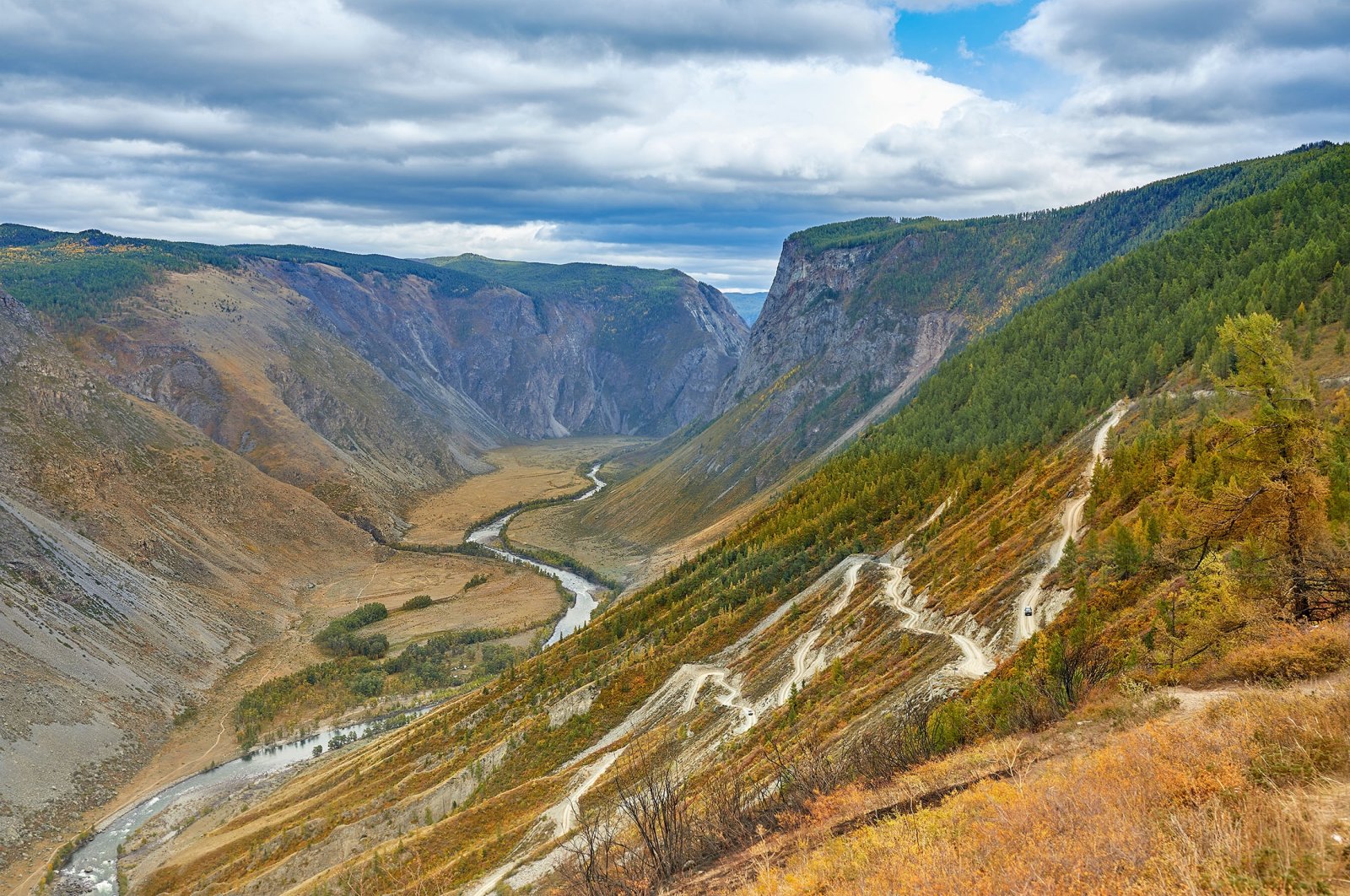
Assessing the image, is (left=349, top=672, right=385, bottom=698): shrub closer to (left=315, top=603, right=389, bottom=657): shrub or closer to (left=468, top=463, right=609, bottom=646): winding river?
(left=315, top=603, right=389, bottom=657): shrub

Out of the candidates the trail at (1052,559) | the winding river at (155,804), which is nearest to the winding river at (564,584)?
the winding river at (155,804)

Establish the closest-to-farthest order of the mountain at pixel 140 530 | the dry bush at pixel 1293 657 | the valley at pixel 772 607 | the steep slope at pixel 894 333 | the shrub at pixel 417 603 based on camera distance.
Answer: the dry bush at pixel 1293 657
the valley at pixel 772 607
the mountain at pixel 140 530
the shrub at pixel 417 603
the steep slope at pixel 894 333

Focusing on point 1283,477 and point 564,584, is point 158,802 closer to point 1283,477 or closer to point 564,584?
point 564,584

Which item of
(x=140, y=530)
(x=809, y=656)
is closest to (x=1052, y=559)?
(x=809, y=656)

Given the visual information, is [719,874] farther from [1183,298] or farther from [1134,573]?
[1183,298]

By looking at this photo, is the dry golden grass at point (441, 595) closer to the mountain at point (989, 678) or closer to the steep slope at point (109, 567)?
the steep slope at point (109, 567)
